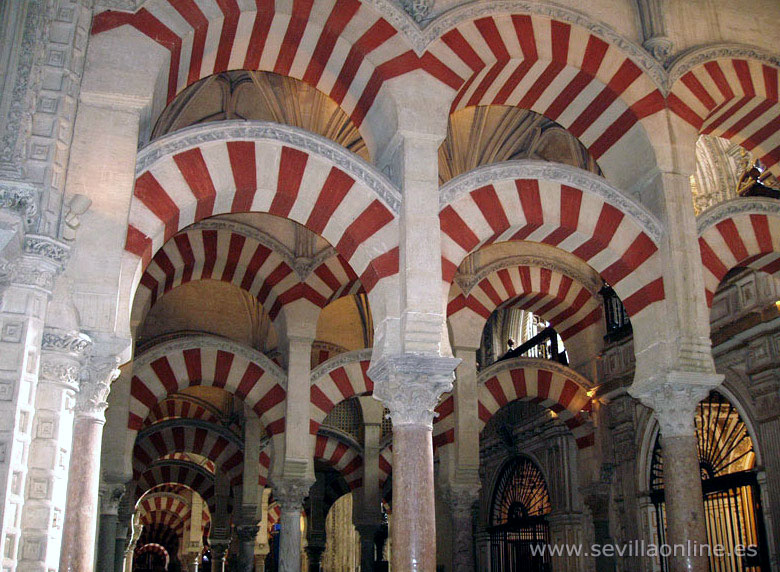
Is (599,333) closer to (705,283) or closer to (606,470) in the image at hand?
(606,470)

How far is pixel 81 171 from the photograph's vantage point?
18.1 feet

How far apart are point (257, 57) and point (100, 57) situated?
1.53 meters

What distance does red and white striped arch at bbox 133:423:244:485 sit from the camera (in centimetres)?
1348

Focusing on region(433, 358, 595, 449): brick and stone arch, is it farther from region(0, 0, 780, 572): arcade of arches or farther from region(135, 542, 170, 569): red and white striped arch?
region(135, 542, 170, 569): red and white striped arch

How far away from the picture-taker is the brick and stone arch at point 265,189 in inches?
234

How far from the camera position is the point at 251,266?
32.8ft

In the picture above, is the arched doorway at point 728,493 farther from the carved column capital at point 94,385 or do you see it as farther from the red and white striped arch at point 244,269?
the carved column capital at point 94,385

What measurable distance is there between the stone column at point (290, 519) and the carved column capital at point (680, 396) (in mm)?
3974

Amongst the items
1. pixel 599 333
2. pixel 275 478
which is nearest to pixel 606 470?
pixel 599 333

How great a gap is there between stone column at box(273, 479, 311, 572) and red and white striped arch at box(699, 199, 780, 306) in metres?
4.69

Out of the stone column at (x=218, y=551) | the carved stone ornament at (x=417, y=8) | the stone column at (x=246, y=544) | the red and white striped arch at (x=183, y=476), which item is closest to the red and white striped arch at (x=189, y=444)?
the stone column at (x=246, y=544)

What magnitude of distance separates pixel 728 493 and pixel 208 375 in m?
5.84

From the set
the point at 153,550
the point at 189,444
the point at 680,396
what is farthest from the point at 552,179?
the point at 153,550

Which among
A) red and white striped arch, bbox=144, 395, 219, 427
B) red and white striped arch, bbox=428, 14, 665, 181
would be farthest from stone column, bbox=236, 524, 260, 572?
red and white striped arch, bbox=428, 14, 665, 181
